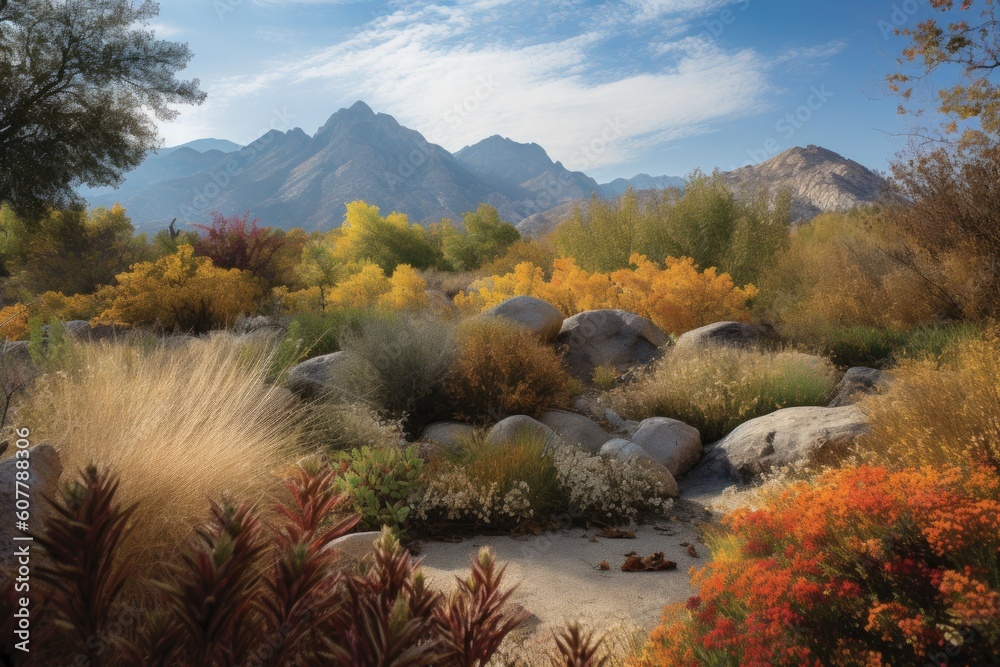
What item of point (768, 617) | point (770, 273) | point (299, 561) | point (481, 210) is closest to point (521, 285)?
point (770, 273)

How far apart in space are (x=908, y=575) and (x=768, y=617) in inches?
21.7

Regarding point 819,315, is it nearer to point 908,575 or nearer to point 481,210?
point 908,575

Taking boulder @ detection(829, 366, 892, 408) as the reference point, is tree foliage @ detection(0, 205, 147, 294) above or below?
above

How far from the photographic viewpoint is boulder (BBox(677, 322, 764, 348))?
9374 mm

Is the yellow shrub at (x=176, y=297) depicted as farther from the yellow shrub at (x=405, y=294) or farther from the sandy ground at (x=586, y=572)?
the sandy ground at (x=586, y=572)

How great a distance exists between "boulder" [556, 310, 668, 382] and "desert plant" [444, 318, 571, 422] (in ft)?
8.24

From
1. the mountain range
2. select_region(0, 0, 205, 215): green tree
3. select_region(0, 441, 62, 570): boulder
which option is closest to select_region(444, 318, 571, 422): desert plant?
select_region(0, 441, 62, 570): boulder

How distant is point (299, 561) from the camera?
90 cm

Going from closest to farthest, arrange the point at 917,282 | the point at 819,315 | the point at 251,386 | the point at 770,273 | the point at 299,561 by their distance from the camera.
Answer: the point at 299,561, the point at 251,386, the point at 917,282, the point at 819,315, the point at 770,273

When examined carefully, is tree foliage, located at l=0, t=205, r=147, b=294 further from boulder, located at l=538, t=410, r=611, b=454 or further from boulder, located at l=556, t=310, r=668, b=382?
boulder, located at l=538, t=410, r=611, b=454

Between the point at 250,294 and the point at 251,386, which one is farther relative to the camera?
the point at 250,294

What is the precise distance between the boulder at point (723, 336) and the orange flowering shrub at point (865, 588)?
691 cm

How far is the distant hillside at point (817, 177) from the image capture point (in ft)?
189

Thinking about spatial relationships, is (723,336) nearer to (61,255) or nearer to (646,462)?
(646,462)
